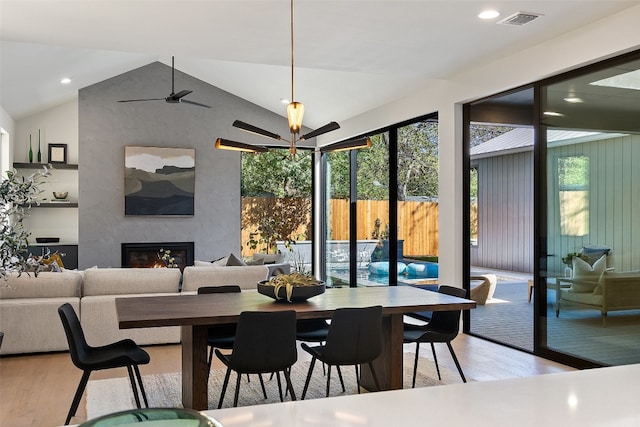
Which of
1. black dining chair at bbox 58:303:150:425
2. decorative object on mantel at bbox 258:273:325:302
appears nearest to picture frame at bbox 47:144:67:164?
black dining chair at bbox 58:303:150:425

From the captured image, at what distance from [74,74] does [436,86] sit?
526 centimetres

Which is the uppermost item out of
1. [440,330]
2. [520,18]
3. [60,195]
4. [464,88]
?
[520,18]

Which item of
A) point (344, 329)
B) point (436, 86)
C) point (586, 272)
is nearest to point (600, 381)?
point (344, 329)

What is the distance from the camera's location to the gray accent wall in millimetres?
9836

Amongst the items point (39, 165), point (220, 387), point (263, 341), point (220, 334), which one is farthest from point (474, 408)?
point (39, 165)

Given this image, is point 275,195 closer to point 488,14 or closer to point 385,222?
point 385,222

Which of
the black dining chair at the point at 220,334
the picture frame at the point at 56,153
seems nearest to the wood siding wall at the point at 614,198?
the black dining chair at the point at 220,334

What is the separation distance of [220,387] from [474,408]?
3.61m

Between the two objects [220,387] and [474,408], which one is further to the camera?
[220,387]

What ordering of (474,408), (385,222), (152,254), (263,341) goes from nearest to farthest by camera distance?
(474,408), (263,341), (385,222), (152,254)

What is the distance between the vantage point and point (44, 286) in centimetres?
563

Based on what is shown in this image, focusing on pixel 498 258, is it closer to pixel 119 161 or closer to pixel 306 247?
pixel 306 247

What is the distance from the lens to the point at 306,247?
1113 cm

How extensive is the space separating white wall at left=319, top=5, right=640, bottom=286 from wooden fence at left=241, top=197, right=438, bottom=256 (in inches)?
20.3
